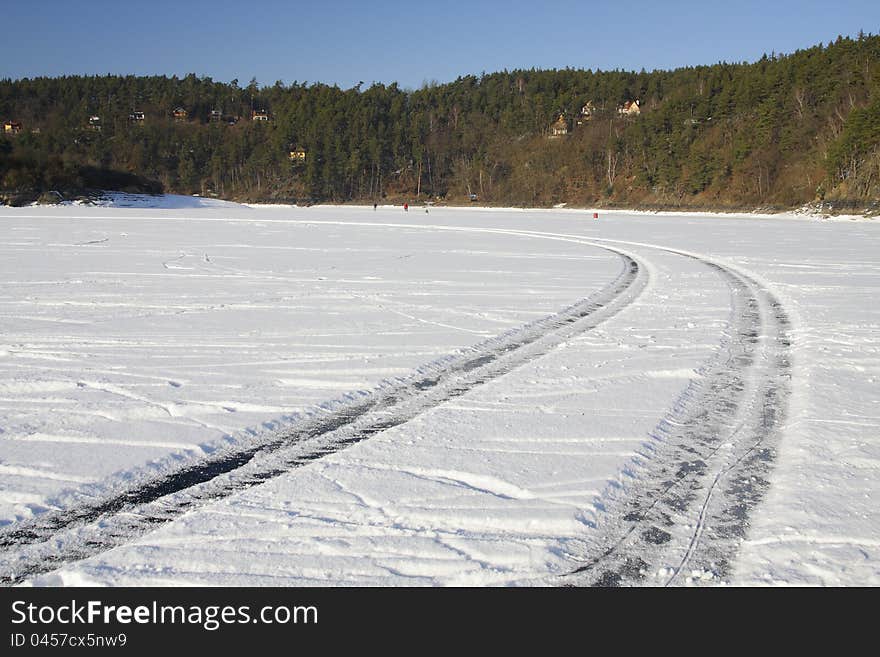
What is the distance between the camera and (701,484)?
408cm

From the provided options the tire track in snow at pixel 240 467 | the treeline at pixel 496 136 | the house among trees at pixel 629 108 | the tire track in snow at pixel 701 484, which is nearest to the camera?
the tire track in snow at pixel 701 484

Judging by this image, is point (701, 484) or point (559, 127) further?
point (559, 127)

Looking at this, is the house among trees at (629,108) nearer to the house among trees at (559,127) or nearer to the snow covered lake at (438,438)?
the house among trees at (559,127)

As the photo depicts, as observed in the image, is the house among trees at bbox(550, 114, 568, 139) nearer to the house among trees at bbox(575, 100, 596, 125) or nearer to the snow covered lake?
the house among trees at bbox(575, 100, 596, 125)

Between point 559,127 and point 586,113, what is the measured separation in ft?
17.6

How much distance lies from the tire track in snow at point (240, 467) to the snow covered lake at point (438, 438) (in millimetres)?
19

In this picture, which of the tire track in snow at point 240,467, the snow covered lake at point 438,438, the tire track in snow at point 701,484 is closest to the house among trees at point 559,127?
the snow covered lake at point 438,438

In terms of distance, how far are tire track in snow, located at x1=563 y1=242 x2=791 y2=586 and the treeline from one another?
5049 cm

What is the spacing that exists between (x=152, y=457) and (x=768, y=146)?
245ft

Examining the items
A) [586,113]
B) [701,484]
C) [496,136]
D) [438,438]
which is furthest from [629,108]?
[701,484]

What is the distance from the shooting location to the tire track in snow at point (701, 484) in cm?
320

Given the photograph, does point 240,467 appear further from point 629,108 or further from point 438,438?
point 629,108

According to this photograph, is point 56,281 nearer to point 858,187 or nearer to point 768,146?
point 858,187
